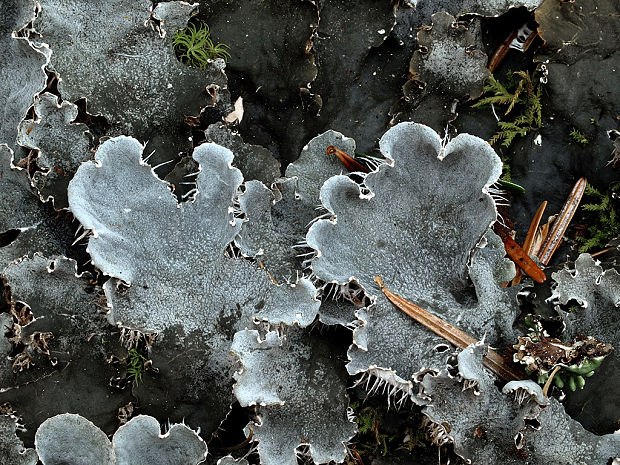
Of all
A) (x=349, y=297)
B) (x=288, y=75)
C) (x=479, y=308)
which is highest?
(x=288, y=75)

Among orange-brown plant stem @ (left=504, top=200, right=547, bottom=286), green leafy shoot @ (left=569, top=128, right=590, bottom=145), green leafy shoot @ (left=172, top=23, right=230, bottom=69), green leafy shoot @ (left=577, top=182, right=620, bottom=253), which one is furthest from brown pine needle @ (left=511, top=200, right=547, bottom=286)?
green leafy shoot @ (left=172, top=23, right=230, bottom=69)

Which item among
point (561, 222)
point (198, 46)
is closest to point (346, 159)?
point (198, 46)

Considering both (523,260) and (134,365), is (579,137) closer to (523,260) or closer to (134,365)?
(523,260)

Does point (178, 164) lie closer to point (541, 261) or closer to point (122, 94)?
point (122, 94)

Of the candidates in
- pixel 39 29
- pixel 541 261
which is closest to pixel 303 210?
pixel 541 261

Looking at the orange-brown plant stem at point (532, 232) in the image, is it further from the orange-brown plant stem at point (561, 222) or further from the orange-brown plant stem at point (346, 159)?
the orange-brown plant stem at point (346, 159)

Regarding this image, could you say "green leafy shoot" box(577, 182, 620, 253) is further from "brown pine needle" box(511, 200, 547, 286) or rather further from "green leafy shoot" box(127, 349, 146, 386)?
"green leafy shoot" box(127, 349, 146, 386)
